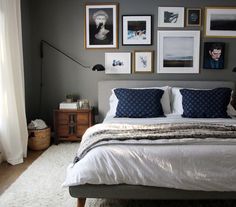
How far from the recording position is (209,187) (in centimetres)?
216

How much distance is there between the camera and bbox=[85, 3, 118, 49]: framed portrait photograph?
4.36 metres

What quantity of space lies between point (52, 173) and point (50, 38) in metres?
2.24

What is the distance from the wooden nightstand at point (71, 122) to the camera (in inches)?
167

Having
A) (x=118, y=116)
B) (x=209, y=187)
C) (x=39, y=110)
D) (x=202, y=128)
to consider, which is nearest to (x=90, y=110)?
(x=118, y=116)

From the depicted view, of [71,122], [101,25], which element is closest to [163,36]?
[101,25]

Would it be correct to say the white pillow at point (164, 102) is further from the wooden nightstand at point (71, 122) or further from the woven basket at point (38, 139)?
the woven basket at point (38, 139)

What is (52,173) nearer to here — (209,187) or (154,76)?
(209,187)

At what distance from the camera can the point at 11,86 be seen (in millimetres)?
3428

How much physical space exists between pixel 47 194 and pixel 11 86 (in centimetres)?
143

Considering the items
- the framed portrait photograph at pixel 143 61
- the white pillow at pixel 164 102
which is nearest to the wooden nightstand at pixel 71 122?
the white pillow at pixel 164 102

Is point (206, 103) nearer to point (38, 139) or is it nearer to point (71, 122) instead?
point (71, 122)

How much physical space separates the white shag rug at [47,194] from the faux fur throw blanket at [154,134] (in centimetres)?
43

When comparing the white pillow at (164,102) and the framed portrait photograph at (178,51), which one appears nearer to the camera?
the white pillow at (164,102)

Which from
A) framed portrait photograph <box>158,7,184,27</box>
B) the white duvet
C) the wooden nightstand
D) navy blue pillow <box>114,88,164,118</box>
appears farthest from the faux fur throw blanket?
framed portrait photograph <box>158,7,184,27</box>
